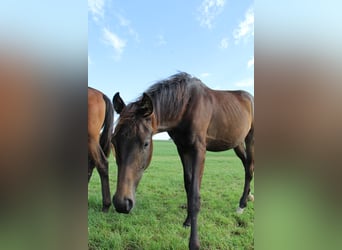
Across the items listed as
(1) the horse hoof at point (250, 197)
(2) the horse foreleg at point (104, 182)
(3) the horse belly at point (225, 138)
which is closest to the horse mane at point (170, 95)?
(3) the horse belly at point (225, 138)

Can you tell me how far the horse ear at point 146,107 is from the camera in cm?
156

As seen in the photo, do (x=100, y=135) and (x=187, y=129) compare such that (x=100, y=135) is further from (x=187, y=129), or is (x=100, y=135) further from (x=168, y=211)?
(x=168, y=211)

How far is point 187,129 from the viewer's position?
166cm

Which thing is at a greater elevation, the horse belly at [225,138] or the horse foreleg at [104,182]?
the horse belly at [225,138]

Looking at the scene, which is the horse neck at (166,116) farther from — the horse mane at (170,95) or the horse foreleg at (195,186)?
the horse foreleg at (195,186)

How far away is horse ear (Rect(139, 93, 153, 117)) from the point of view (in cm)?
156

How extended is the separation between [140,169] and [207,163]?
47 cm

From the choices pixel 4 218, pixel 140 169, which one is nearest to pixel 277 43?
pixel 140 169

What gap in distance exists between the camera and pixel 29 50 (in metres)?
1.39

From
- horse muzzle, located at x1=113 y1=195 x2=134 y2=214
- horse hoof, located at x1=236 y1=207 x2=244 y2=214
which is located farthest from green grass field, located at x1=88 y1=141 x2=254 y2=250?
horse muzzle, located at x1=113 y1=195 x2=134 y2=214

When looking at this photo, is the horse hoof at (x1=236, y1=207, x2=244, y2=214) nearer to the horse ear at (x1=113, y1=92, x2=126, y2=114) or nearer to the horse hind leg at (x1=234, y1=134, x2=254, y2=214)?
the horse hind leg at (x1=234, y1=134, x2=254, y2=214)

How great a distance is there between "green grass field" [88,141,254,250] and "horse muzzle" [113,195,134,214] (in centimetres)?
13

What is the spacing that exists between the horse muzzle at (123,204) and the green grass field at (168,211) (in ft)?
0.42

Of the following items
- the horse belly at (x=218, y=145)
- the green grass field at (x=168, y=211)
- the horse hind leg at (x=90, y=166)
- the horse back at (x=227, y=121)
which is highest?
the horse back at (x=227, y=121)
